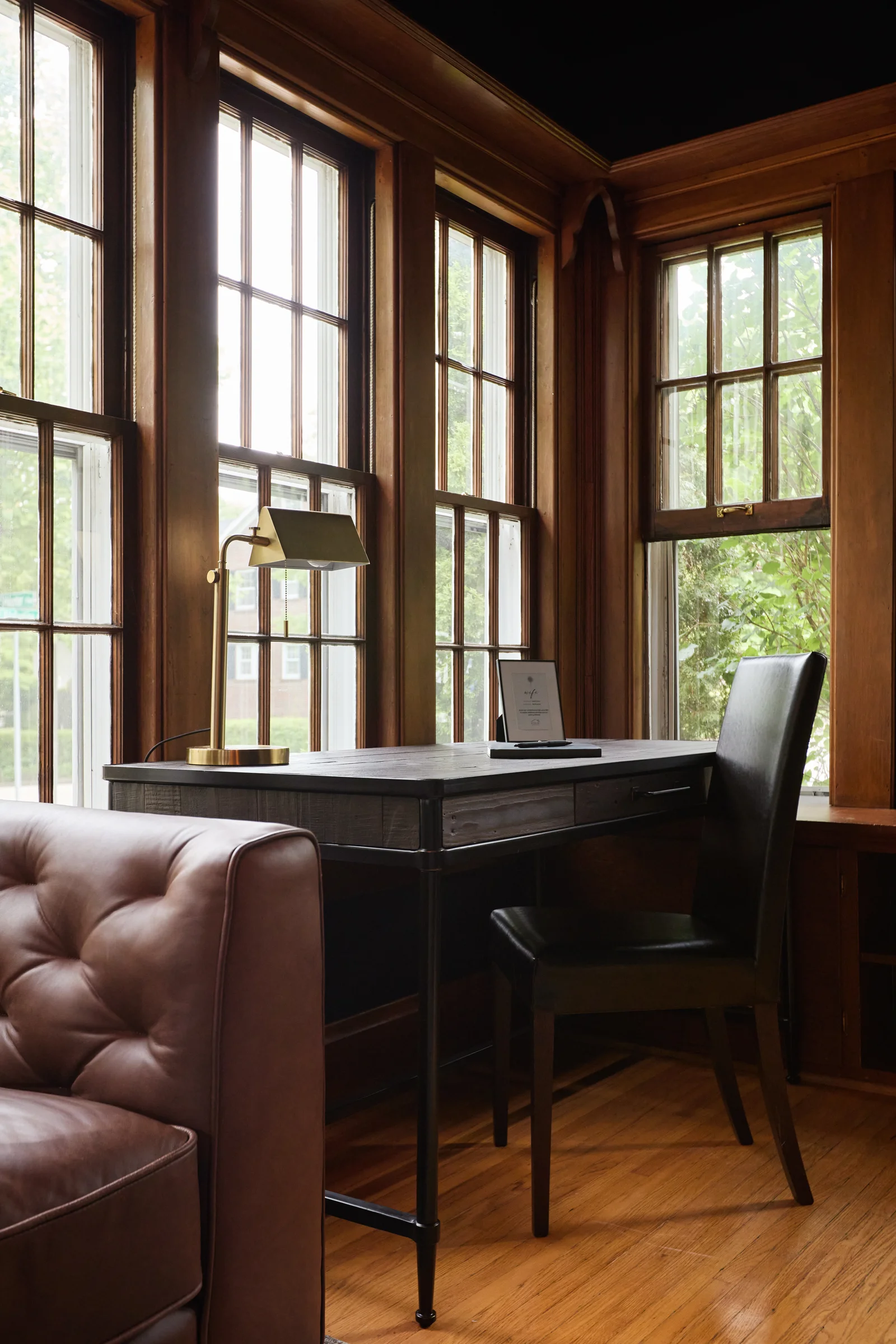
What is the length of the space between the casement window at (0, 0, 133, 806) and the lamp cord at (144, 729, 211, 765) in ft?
0.33

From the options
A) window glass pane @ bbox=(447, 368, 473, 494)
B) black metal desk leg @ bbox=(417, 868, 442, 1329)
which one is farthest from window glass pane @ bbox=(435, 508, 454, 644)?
black metal desk leg @ bbox=(417, 868, 442, 1329)

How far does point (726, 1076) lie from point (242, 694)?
143 centimetres

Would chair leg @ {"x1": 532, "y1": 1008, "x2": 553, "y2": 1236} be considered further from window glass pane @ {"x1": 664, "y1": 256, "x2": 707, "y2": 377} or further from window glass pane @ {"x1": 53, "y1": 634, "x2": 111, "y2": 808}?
window glass pane @ {"x1": 664, "y1": 256, "x2": 707, "y2": 377}

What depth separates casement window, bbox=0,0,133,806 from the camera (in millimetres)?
2332

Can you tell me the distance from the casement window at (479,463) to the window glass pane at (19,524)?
1.31 m

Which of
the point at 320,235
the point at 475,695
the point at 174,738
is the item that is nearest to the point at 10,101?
the point at 320,235

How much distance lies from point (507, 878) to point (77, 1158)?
2.30 metres

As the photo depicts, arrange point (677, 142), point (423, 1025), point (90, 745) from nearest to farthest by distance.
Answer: point (423, 1025), point (90, 745), point (677, 142)

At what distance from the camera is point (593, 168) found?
12.4ft

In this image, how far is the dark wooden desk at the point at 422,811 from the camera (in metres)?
1.89

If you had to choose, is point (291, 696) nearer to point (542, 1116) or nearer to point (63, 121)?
point (542, 1116)

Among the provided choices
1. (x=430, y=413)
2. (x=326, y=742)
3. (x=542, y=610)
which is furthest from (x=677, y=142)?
(x=326, y=742)

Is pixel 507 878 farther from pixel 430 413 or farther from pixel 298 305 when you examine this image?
pixel 298 305

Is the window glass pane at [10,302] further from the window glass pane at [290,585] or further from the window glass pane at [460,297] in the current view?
the window glass pane at [460,297]
